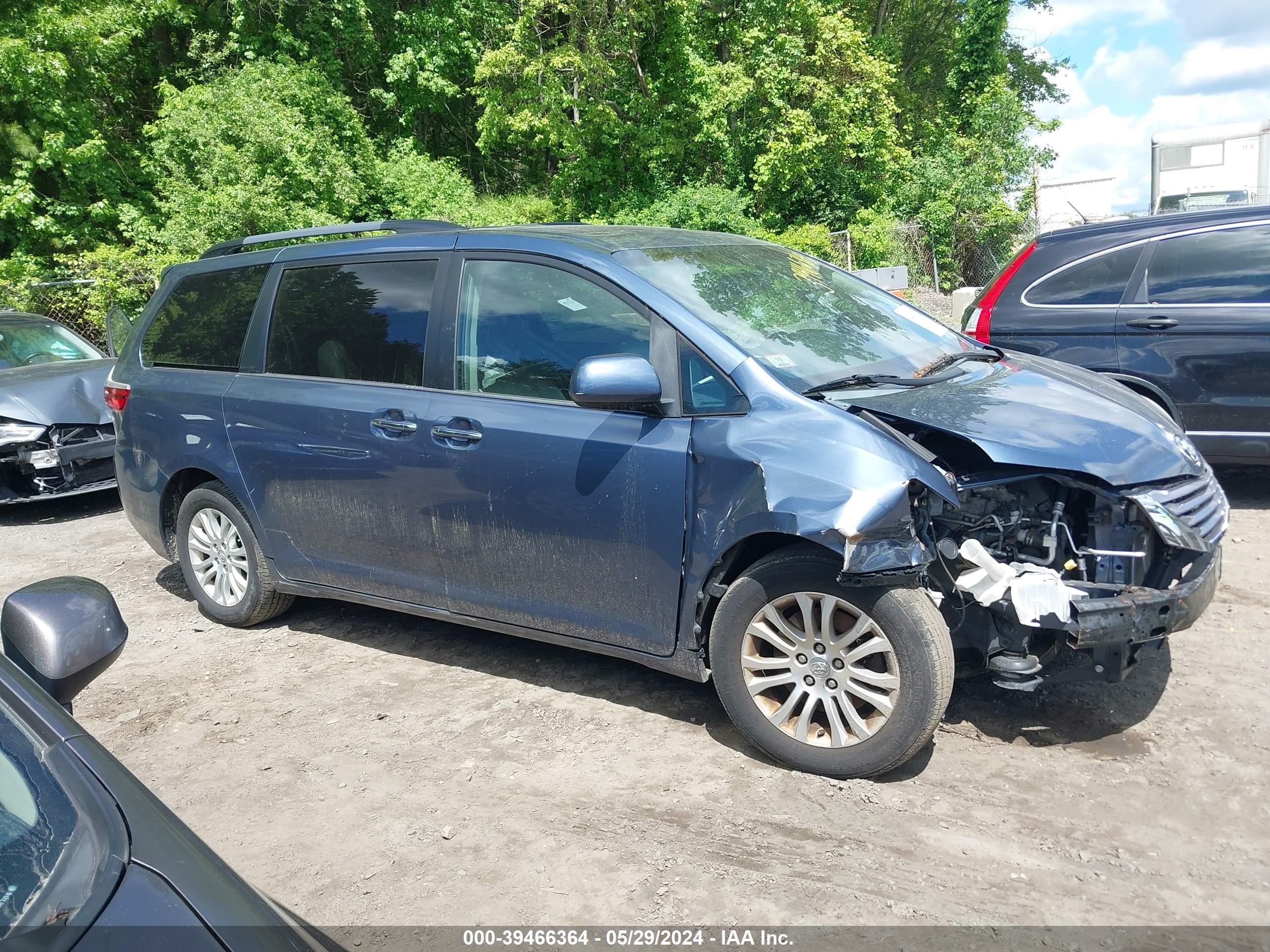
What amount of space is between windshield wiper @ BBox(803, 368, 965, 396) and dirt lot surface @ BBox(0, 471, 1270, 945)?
1.31m

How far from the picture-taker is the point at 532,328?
164 inches

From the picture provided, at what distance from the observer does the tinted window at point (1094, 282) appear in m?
6.44

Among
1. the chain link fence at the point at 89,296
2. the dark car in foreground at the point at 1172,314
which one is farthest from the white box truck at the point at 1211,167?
the chain link fence at the point at 89,296

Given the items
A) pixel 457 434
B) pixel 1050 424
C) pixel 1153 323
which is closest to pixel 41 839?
pixel 457 434

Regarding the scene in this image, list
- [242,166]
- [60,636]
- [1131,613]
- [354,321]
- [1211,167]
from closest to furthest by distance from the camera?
[60,636] → [1131,613] → [354,321] → [242,166] → [1211,167]

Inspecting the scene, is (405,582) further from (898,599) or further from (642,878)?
(898,599)

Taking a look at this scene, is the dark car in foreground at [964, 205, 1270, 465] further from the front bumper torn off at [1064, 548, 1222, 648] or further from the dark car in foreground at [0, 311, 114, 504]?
the dark car in foreground at [0, 311, 114, 504]

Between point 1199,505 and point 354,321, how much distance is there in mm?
3616

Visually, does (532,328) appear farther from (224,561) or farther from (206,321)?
(224,561)

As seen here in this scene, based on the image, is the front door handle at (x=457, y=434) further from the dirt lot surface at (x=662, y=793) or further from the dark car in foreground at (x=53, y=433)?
the dark car in foreground at (x=53, y=433)

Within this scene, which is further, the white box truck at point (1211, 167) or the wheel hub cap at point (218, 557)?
the white box truck at point (1211, 167)

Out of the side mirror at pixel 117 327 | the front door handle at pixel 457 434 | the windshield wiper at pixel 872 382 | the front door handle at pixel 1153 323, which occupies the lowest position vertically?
the front door handle at pixel 457 434

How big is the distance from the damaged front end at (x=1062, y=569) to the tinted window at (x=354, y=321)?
234cm

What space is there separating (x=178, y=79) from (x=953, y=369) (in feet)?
67.4
